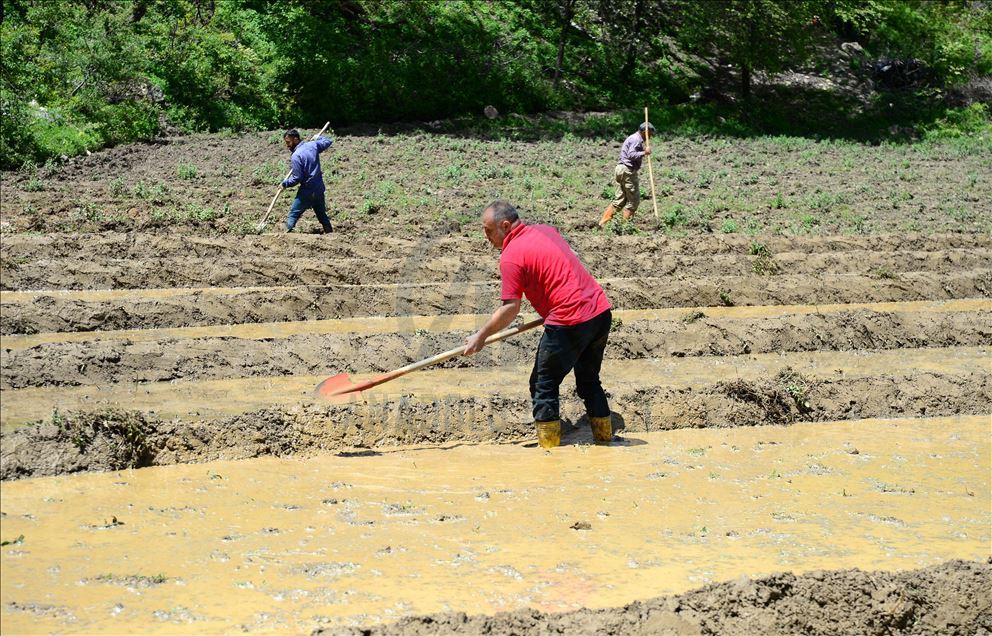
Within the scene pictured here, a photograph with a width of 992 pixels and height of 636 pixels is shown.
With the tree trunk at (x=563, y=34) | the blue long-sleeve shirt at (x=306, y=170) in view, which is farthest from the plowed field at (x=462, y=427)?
the tree trunk at (x=563, y=34)

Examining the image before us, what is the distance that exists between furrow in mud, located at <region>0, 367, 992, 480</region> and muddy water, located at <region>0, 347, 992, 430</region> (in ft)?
0.83

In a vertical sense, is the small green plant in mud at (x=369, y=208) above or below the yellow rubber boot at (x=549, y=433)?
above

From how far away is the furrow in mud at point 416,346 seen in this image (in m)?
8.59

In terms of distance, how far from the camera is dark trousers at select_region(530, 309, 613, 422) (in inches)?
283

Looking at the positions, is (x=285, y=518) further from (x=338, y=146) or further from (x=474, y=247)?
(x=338, y=146)

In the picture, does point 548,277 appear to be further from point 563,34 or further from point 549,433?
point 563,34

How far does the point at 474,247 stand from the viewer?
1330 cm

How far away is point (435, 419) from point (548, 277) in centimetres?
146

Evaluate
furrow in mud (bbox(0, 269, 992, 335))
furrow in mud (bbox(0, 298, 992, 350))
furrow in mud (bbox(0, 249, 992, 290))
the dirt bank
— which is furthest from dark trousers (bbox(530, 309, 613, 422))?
furrow in mud (bbox(0, 249, 992, 290))

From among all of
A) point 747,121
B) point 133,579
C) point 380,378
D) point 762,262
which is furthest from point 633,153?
point 133,579

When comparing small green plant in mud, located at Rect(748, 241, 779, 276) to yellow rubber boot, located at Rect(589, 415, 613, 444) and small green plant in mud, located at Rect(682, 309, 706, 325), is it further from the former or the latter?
yellow rubber boot, located at Rect(589, 415, 613, 444)

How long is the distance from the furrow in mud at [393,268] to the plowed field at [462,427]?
0.04 meters

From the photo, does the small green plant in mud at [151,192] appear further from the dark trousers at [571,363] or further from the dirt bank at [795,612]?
the dirt bank at [795,612]

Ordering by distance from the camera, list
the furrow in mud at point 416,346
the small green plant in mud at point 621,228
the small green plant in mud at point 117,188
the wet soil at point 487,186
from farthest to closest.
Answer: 1. the small green plant in mud at point 117,188
2. the small green plant in mud at point 621,228
3. the wet soil at point 487,186
4. the furrow in mud at point 416,346
